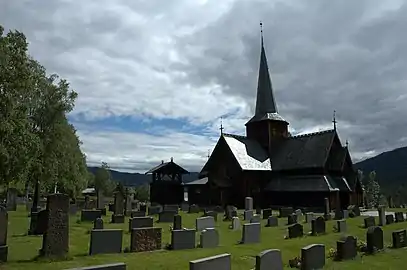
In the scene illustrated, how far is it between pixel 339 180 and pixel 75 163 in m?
25.7

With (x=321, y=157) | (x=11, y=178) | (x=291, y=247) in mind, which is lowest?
(x=291, y=247)

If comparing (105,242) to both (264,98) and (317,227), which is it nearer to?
(317,227)

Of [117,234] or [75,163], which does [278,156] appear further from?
[117,234]

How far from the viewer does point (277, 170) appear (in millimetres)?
42219

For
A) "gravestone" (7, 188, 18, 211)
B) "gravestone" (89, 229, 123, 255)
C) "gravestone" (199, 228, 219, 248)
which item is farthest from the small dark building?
"gravestone" (89, 229, 123, 255)

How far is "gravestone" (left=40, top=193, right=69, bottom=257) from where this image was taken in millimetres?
11242

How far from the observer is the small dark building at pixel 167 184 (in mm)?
47562

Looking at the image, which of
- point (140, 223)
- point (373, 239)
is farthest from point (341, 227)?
point (140, 223)

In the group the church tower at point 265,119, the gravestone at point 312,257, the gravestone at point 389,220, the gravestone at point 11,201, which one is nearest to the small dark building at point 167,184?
the church tower at point 265,119

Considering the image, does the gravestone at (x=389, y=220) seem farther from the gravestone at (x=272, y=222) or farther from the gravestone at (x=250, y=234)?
the gravestone at (x=250, y=234)

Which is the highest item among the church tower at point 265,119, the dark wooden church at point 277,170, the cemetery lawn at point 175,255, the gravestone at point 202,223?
the church tower at point 265,119

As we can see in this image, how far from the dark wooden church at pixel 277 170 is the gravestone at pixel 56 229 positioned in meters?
28.8

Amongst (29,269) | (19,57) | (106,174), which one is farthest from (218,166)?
(106,174)

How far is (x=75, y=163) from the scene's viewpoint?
1174 inches
